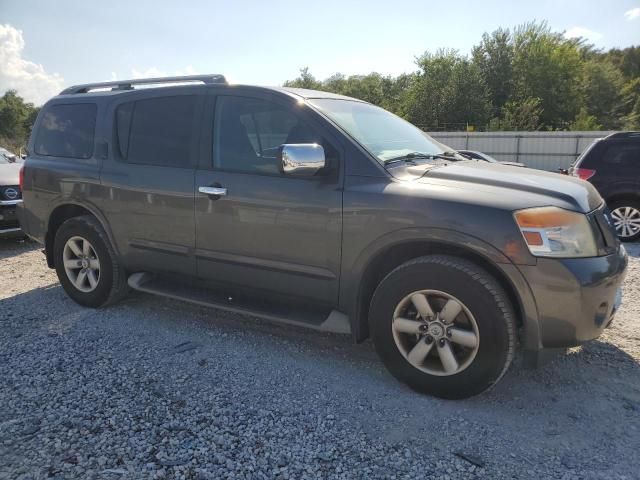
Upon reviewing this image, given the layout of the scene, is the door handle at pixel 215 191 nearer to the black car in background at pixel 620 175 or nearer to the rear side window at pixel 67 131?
the rear side window at pixel 67 131

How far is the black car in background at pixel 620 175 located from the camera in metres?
7.11

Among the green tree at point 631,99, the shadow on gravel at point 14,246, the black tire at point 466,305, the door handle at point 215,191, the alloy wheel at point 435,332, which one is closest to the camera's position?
the black tire at point 466,305

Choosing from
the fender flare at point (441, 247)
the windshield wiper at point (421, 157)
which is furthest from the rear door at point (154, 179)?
the windshield wiper at point (421, 157)

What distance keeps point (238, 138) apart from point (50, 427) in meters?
2.14

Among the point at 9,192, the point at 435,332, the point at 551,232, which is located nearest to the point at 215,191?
the point at 435,332

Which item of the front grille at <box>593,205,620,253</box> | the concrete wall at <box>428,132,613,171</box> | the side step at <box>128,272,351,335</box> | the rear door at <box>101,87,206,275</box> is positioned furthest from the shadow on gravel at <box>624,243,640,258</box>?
the concrete wall at <box>428,132,613,171</box>

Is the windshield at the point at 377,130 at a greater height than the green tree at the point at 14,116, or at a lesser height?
lesser

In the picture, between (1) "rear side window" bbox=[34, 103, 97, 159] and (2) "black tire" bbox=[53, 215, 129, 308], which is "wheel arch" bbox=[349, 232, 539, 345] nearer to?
(2) "black tire" bbox=[53, 215, 129, 308]

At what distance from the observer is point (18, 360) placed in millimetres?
3387

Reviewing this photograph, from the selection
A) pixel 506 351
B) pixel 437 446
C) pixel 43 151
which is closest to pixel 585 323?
pixel 506 351

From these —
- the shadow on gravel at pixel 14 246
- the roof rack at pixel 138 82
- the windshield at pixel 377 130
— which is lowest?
the shadow on gravel at pixel 14 246

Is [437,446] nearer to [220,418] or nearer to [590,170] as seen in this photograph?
[220,418]

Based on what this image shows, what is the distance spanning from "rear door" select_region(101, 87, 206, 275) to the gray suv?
0.01 meters

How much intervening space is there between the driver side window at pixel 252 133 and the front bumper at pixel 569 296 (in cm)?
161
